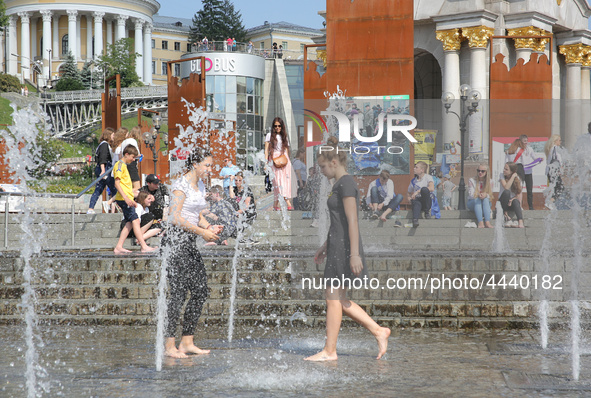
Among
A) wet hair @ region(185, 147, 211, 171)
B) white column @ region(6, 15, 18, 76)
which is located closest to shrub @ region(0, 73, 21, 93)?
white column @ region(6, 15, 18, 76)

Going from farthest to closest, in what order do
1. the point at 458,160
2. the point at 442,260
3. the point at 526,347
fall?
the point at 458,160
the point at 442,260
the point at 526,347

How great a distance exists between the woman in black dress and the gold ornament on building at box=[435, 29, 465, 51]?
25676 millimetres

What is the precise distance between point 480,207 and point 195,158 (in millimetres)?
8823

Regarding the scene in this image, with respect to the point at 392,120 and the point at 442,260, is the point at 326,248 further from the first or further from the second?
the point at 392,120

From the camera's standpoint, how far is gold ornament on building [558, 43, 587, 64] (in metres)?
32.7

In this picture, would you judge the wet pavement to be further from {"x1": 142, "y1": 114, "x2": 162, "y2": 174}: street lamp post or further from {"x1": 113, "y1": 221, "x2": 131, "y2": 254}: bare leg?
{"x1": 142, "y1": 114, "x2": 162, "y2": 174}: street lamp post

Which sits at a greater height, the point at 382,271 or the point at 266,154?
the point at 266,154

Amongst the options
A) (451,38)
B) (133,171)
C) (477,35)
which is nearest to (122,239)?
(133,171)

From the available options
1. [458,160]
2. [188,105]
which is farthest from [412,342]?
[188,105]

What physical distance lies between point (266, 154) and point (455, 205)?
3.98 meters

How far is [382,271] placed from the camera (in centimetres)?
873

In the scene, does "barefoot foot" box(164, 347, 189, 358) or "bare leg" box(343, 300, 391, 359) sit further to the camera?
"barefoot foot" box(164, 347, 189, 358)

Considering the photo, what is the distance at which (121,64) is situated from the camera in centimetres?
8062

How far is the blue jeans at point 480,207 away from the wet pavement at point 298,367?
644 centimetres
